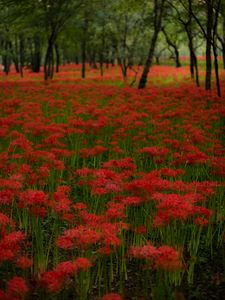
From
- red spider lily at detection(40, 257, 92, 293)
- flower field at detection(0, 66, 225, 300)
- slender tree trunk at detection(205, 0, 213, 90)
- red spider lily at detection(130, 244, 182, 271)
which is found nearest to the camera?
red spider lily at detection(40, 257, 92, 293)

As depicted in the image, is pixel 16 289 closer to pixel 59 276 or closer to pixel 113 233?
pixel 59 276

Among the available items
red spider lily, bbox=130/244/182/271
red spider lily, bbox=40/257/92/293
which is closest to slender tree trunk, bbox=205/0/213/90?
red spider lily, bbox=130/244/182/271

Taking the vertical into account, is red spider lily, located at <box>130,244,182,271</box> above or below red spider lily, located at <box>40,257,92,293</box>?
above

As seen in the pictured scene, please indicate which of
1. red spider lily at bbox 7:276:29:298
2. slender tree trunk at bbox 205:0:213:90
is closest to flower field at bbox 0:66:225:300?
red spider lily at bbox 7:276:29:298

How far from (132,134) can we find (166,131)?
0.89 meters

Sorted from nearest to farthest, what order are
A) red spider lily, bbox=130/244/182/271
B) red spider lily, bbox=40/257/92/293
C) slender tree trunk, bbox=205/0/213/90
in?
red spider lily, bbox=40/257/92/293 < red spider lily, bbox=130/244/182/271 < slender tree trunk, bbox=205/0/213/90

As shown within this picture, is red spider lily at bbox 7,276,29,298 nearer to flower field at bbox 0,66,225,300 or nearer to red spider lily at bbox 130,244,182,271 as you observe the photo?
flower field at bbox 0,66,225,300

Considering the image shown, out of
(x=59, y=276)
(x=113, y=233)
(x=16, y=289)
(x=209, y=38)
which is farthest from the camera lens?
(x=209, y=38)

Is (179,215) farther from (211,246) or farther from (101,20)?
(101,20)

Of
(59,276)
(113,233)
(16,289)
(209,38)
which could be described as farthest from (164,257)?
(209,38)

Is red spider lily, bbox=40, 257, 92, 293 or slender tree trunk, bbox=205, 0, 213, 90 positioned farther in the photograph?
slender tree trunk, bbox=205, 0, 213, 90

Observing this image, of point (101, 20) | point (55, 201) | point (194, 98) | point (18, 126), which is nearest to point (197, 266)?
point (55, 201)

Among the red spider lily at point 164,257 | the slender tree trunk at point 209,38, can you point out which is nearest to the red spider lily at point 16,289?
the red spider lily at point 164,257

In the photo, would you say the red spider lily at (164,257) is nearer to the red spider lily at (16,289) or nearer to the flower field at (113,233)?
the flower field at (113,233)
